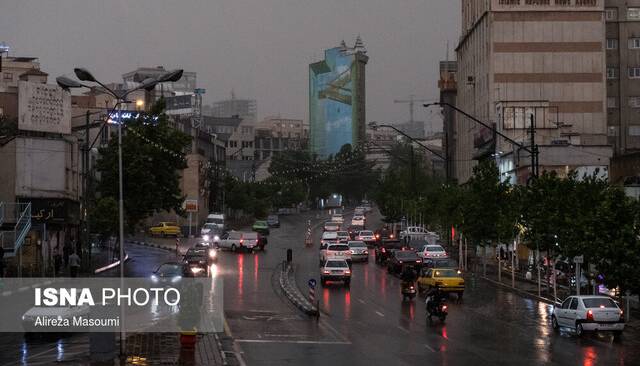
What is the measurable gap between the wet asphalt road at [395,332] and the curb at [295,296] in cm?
34

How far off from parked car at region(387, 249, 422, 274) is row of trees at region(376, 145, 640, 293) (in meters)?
4.24

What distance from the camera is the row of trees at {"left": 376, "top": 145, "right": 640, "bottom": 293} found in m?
37.6

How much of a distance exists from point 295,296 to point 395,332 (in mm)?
11334

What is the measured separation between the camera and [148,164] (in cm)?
6769

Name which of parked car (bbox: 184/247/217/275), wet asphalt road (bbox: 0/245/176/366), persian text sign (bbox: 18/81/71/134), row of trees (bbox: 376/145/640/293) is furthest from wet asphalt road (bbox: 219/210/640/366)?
persian text sign (bbox: 18/81/71/134)

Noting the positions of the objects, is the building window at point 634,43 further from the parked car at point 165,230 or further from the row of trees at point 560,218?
the parked car at point 165,230

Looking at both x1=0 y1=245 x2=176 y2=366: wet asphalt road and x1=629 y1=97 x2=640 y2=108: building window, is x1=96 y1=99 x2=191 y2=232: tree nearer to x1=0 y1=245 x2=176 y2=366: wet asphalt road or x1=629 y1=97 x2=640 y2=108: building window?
x1=0 y1=245 x2=176 y2=366: wet asphalt road

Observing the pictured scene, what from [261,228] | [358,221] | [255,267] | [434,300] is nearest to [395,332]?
[434,300]

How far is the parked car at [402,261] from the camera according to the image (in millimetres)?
59719

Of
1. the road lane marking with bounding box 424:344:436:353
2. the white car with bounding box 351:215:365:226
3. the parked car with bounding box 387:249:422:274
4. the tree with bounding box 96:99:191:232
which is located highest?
the tree with bounding box 96:99:191:232

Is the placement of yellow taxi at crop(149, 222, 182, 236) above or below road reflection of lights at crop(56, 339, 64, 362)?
above

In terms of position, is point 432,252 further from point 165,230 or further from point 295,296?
point 165,230

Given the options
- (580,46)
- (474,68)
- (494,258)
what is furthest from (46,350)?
(474,68)

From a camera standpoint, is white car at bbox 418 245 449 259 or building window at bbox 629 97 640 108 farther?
building window at bbox 629 97 640 108
